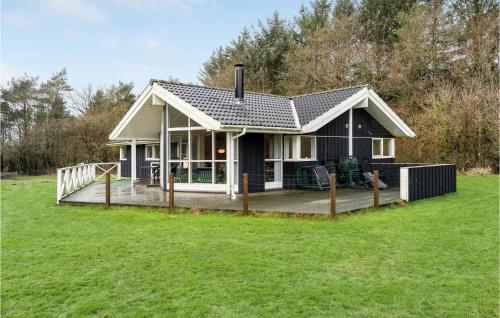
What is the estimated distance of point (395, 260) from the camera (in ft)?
17.3

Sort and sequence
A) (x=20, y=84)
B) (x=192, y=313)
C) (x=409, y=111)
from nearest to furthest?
(x=192, y=313), (x=409, y=111), (x=20, y=84)

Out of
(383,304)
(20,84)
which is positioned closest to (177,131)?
(383,304)

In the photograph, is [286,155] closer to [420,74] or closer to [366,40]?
[420,74]

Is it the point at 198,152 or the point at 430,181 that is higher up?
the point at 198,152

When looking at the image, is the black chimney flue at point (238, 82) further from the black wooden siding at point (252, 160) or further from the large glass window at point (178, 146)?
the large glass window at point (178, 146)

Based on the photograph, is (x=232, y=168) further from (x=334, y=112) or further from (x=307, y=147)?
(x=334, y=112)

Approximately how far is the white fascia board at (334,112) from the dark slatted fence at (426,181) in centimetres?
350

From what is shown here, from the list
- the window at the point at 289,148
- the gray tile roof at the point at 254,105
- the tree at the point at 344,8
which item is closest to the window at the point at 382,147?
the gray tile roof at the point at 254,105

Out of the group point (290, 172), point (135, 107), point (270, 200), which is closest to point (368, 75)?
point (290, 172)

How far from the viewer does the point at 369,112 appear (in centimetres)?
1611

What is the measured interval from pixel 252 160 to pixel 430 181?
530 centimetres

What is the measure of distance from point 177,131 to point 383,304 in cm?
993

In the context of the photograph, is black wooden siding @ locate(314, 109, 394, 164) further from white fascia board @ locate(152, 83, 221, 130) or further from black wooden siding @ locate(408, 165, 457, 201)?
white fascia board @ locate(152, 83, 221, 130)

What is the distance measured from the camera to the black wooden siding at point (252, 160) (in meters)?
12.0
